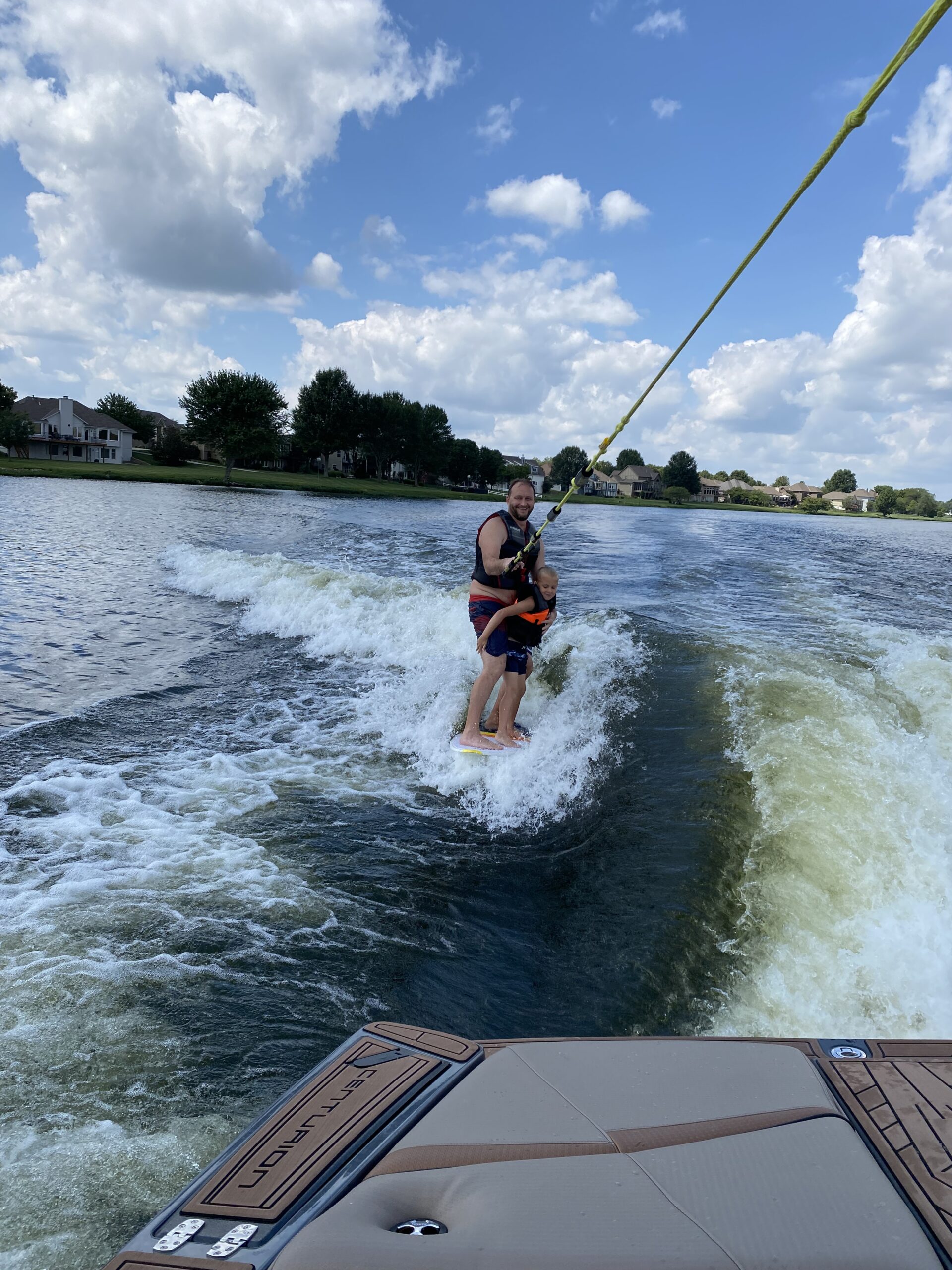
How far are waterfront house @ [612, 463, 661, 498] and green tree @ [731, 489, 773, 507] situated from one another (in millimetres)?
14865

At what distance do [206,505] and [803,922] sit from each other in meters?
37.4

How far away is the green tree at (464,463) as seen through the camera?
107 metres

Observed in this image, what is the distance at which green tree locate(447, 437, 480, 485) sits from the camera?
352ft

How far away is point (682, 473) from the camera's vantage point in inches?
5359

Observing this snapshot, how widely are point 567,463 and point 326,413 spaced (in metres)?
56.0

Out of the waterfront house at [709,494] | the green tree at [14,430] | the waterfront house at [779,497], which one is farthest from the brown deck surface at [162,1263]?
the waterfront house at [779,497]

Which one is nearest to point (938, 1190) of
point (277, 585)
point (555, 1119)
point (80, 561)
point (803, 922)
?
point (555, 1119)

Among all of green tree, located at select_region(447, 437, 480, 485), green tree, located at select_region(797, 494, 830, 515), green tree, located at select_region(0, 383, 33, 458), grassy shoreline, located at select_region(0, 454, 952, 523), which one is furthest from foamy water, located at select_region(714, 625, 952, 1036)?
green tree, located at select_region(797, 494, 830, 515)

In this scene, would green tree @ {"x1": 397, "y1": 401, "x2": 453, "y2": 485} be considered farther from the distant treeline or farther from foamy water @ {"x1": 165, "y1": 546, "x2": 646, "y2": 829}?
foamy water @ {"x1": 165, "y1": 546, "x2": 646, "y2": 829}

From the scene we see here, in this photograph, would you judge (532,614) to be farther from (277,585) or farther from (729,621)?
(277,585)

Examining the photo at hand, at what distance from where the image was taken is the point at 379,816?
5816mm

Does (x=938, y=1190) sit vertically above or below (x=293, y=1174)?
above

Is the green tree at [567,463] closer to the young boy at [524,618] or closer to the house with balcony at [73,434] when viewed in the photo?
the house with balcony at [73,434]

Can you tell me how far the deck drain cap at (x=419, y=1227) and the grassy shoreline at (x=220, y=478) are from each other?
6004 centimetres
